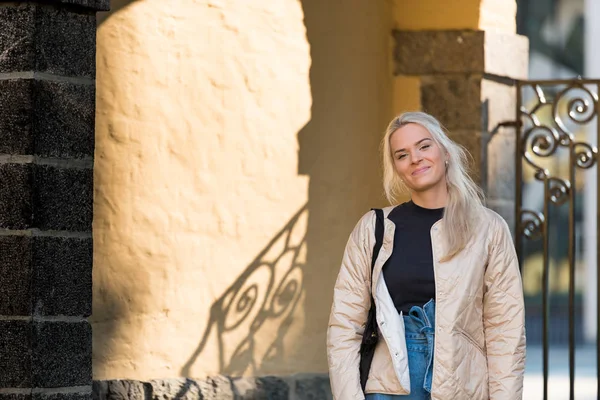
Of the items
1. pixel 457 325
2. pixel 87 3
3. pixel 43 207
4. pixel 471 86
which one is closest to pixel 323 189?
pixel 471 86

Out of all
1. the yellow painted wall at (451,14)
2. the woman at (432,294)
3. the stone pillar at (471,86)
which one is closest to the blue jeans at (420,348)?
the woman at (432,294)

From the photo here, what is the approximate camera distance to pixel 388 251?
3994 millimetres

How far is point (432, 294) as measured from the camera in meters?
3.92

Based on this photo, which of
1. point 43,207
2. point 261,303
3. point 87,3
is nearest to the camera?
point 43,207

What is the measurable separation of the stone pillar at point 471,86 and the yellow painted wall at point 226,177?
286mm

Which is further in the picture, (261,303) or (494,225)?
(261,303)

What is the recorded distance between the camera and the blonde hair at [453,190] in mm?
3930

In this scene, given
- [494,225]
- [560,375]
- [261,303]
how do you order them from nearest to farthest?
[494,225], [261,303], [560,375]

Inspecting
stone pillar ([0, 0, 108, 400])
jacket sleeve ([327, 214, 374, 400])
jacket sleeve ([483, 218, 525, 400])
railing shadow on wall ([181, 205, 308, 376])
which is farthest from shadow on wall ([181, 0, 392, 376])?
jacket sleeve ([483, 218, 525, 400])

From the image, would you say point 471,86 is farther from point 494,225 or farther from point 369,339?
point 369,339

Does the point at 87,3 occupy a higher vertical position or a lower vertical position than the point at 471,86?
higher

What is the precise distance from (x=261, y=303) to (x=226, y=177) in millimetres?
668

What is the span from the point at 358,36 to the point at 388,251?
10.9 ft

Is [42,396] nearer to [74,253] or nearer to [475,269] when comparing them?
[74,253]
